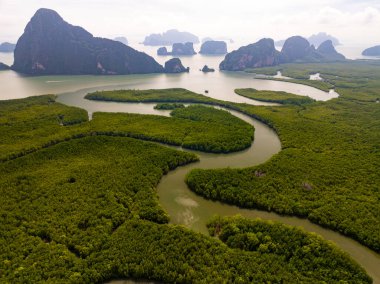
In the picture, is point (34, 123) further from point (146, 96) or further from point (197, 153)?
point (197, 153)

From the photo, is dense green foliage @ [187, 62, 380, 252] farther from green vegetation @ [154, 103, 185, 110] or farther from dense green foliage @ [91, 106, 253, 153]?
green vegetation @ [154, 103, 185, 110]

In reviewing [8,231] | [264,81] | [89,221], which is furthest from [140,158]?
[264,81]

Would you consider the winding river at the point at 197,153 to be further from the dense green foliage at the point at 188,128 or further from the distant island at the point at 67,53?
the distant island at the point at 67,53

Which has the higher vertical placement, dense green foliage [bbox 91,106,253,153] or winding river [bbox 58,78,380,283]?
dense green foliage [bbox 91,106,253,153]

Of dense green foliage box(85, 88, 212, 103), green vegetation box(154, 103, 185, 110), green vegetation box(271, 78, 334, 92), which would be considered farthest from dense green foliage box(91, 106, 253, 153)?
green vegetation box(271, 78, 334, 92)

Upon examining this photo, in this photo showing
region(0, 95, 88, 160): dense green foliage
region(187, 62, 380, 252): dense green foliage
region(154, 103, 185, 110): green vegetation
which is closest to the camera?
region(187, 62, 380, 252): dense green foliage

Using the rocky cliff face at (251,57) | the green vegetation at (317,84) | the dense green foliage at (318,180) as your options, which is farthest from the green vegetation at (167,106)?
the rocky cliff face at (251,57)

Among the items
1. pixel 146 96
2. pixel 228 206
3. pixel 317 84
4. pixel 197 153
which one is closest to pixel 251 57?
pixel 317 84
